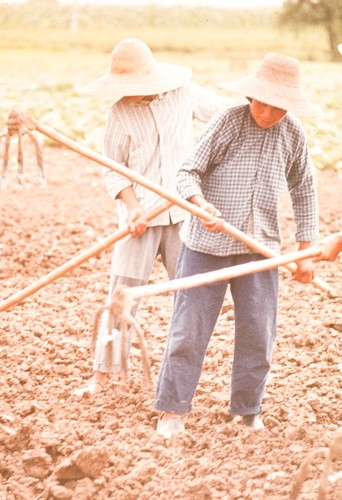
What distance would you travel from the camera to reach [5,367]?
14.0ft

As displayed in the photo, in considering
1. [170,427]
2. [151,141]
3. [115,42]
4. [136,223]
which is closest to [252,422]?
[170,427]

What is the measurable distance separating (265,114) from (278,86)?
0.35 ft

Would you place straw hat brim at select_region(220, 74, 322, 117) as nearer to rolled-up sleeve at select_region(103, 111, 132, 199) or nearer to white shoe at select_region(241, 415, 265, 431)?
rolled-up sleeve at select_region(103, 111, 132, 199)

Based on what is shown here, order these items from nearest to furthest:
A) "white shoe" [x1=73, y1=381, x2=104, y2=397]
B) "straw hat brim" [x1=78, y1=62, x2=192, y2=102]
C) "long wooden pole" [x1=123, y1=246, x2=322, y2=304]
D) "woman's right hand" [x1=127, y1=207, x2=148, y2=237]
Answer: "long wooden pole" [x1=123, y1=246, x2=322, y2=304] < "woman's right hand" [x1=127, y1=207, x2=148, y2=237] < "straw hat brim" [x1=78, y1=62, x2=192, y2=102] < "white shoe" [x1=73, y1=381, x2=104, y2=397]

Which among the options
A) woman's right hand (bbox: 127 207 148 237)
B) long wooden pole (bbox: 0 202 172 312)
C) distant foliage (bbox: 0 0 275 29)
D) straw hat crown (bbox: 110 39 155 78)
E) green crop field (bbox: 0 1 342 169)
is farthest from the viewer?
distant foliage (bbox: 0 0 275 29)

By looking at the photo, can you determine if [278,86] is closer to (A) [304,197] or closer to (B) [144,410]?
(A) [304,197]

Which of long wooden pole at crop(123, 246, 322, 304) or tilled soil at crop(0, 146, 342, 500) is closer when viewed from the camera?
long wooden pole at crop(123, 246, 322, 304)

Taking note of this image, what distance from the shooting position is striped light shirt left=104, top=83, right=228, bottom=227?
363 cm

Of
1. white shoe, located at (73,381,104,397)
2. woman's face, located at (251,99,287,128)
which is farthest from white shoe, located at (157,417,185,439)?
woman's face, located at (251,99,287,128)

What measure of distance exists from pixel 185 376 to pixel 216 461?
34 centimetres

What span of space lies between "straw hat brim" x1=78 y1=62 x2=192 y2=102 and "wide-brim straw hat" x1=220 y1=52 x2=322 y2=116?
1.36ft

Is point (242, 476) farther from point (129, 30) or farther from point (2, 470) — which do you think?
point (129, 30)

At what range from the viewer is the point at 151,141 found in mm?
3672

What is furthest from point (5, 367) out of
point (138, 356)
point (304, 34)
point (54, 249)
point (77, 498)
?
point (304, 34)
